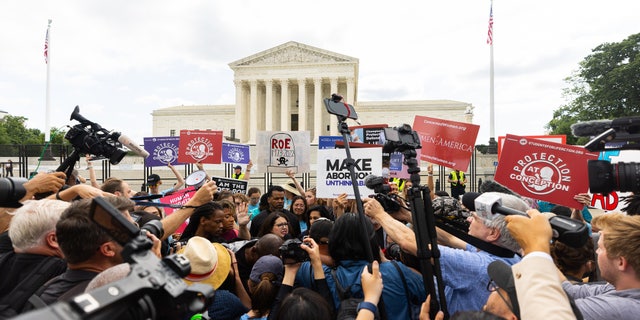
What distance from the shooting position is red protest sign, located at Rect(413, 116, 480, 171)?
666 cm

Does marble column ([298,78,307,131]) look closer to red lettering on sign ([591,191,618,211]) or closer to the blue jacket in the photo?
red lettering on sign ([591,191,618,211])

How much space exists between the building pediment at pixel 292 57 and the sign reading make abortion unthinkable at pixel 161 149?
45.8m

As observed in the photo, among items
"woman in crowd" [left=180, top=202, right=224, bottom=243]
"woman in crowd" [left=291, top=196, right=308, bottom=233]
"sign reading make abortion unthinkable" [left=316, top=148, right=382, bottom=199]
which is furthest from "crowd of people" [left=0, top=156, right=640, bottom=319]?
"woman in crowd" [left=291, top=196, right=308, bottom=233]

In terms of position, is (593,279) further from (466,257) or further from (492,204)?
(492,204)

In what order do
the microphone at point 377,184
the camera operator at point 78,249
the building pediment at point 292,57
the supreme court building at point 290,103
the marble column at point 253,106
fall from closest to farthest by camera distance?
the camera operator at point 78,249, the microphone at point 377,184, the building pediment at point 292,57, the supreme court building at point 290,103, the marble column at point 253,106

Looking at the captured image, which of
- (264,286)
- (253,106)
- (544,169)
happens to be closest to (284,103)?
(253,106)

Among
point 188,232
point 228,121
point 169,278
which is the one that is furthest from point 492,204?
point 228,121

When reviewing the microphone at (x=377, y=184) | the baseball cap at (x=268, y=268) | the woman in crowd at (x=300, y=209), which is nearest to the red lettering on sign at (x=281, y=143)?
the woman in crowd at (x=300, y=209)

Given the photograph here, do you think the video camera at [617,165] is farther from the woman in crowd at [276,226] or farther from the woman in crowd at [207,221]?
the woman in crowd at [207,221]

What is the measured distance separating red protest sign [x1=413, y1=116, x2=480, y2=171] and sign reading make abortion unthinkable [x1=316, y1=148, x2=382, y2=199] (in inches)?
68.6

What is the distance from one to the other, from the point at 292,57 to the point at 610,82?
36.4m

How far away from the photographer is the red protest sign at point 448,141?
6.66 m

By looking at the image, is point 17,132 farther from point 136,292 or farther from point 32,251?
point 136,292

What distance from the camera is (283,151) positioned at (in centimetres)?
945
